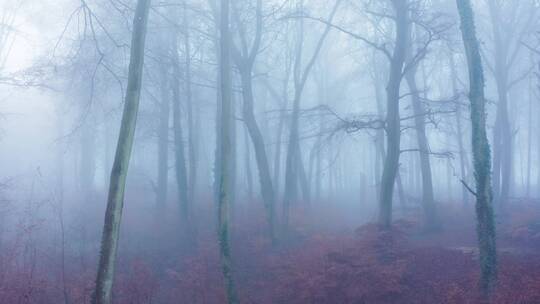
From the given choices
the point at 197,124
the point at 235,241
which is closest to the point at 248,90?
the point at 235,241

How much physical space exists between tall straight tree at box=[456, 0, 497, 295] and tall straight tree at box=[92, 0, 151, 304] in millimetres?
7665

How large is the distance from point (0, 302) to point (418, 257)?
11.4m

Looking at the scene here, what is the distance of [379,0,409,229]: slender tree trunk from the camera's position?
17.0 m

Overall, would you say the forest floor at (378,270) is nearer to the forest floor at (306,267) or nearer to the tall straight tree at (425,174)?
the forest floor at (306,267)

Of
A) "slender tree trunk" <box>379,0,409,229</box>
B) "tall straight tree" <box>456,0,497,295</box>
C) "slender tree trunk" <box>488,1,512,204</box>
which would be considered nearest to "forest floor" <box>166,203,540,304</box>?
"tall straight tree" <box>456,0,497,295</box>

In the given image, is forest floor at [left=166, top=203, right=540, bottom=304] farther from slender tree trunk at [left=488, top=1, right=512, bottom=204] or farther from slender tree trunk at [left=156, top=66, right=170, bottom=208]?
slender tree trunk at [left=156, top=66, right=170, bottom=208]

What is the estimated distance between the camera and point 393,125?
17.3m

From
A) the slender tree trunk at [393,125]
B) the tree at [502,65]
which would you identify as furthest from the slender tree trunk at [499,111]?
the slender tree trunk at [393,125]

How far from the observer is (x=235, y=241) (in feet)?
66.6

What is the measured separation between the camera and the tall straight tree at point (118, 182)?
33.7 ft

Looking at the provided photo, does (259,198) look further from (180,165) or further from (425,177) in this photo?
(425,177)

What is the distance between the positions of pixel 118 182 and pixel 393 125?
10213mm

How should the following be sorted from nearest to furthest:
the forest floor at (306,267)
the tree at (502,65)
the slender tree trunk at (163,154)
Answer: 1. the forest floor at (306,267)
2. the tree at (502,65)
3. the slender tree trunk at (163,154)

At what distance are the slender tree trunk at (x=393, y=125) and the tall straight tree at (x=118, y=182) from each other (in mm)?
9272
